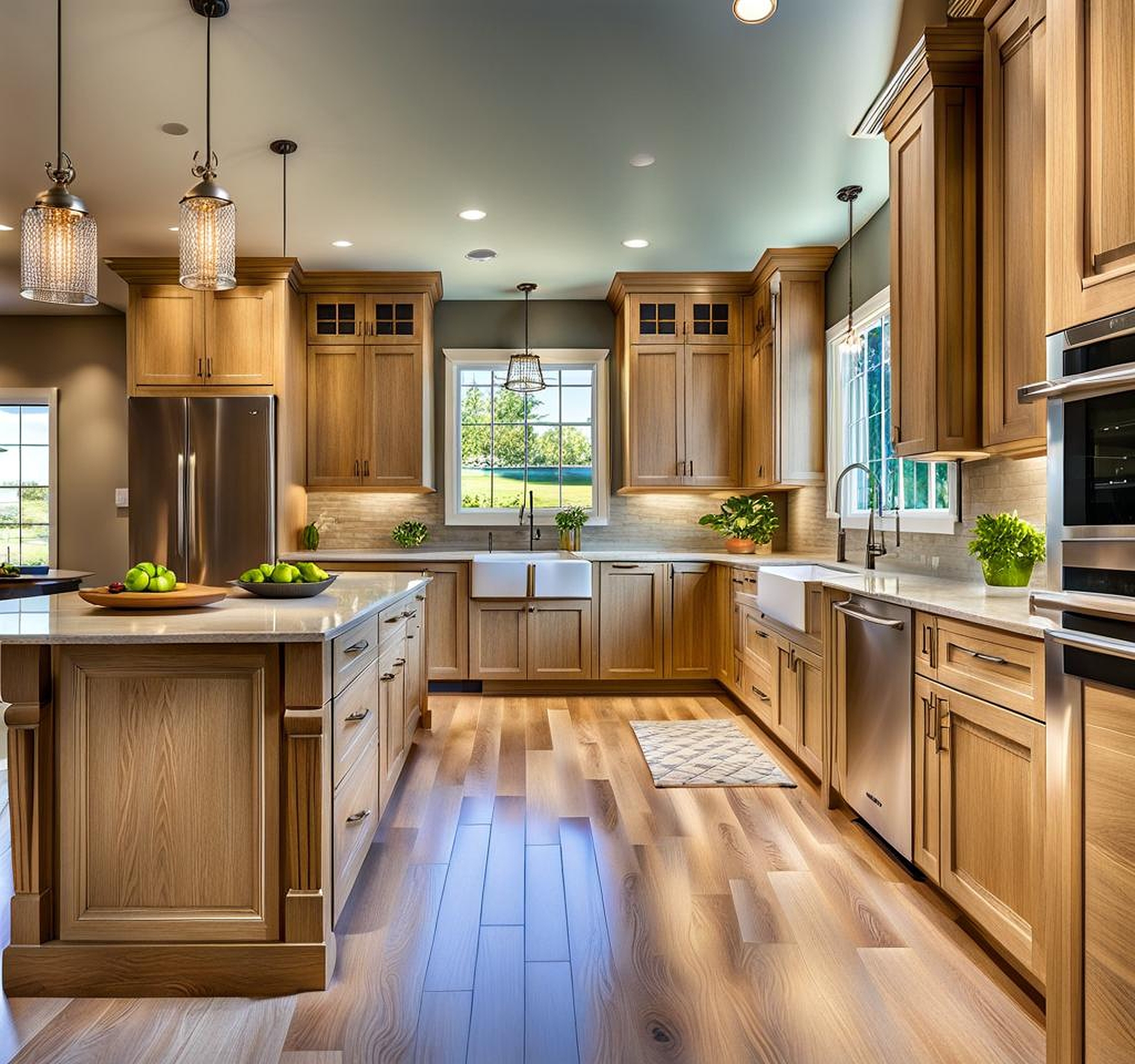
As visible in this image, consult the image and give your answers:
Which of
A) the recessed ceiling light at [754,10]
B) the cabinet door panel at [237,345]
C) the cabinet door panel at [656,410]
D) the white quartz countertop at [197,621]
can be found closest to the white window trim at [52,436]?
the cabinet door panel at [237,345]

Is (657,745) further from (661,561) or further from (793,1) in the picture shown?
(793,1)

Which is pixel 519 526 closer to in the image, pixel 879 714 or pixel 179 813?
pixel 879 714

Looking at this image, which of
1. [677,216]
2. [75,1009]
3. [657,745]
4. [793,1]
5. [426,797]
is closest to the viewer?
[75,1009]

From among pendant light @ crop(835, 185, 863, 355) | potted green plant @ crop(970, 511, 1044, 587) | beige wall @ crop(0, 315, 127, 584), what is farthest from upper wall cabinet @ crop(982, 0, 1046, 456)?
beige wall @ crop(0, 315, 127, 584)

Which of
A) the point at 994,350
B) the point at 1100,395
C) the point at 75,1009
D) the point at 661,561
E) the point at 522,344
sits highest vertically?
the point at 522,344

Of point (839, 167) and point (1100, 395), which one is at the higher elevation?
point (839, 167)

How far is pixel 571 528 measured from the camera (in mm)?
5738

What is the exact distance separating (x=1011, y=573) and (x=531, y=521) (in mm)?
3628

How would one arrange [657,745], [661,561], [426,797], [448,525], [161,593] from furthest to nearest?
[448,525]
[661,561]
[657,745]
[426,797]
[161,593]

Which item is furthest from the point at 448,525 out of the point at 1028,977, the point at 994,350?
the point at 1028,977

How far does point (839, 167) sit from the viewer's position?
3.79 m

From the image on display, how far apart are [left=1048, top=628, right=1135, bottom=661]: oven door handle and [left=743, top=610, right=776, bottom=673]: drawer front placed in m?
2.52

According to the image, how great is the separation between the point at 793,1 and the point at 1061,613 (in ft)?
6.88

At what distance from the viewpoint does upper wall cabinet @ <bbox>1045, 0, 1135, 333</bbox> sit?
4.52 ft
